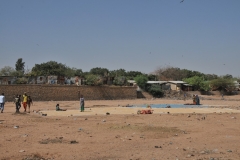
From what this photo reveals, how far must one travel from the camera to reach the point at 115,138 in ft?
43.0

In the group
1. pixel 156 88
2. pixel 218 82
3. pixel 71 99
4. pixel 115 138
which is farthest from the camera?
pixel 218 82

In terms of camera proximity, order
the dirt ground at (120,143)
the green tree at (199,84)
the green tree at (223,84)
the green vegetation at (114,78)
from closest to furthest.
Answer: the dirt ground at (120,143) → the green vegetation at (114,78) → the green tree at (199,84) → the green tree at (223,84)

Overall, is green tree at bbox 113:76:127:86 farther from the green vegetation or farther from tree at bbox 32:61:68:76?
tree at bbox 32:61:68:76

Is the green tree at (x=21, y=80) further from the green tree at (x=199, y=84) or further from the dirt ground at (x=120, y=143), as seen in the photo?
the green tree at (x=199, y=84)

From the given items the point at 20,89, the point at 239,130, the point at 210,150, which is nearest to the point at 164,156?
the point at 210,150

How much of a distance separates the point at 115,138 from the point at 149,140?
4.70 feet

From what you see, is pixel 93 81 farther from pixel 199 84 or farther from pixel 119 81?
pixel 199 84

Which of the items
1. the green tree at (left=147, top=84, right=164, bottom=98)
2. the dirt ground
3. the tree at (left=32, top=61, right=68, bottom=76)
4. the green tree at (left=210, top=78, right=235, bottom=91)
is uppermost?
the tree at (left=32, top=61, right=68, bottom=76)

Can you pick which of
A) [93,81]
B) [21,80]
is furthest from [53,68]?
[21,80]

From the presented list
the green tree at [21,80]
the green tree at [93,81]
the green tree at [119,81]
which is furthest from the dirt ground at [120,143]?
the green tree at [119,81]

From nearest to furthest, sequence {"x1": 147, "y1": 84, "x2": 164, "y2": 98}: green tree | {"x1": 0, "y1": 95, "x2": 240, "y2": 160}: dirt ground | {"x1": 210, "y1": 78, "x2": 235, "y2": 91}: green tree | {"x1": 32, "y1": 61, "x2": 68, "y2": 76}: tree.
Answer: {"x1": 0, "y1": 95, "x2": 240, "y2": 160}: dirt ground, {"x1": 147, "y1": 84, "x2": 164, "y2": 98}: green tree, {"x1": 210, "y1": 78, "x2": 235, "y2": 91}: green tree, {"x1": 32, "y1": 61, "x2": 68, "y2": 76}: tree

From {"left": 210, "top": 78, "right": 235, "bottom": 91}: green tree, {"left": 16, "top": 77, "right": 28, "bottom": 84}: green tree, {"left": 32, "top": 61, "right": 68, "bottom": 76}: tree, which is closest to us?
{"left": 16, "top": 77, "right": 28, "bottom": 84}: green tree

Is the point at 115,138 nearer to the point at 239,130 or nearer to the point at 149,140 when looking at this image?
the point at 149,140

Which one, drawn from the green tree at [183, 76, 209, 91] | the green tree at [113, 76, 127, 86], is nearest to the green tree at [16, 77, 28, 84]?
the green tree at [113, 76, 127, 86]
